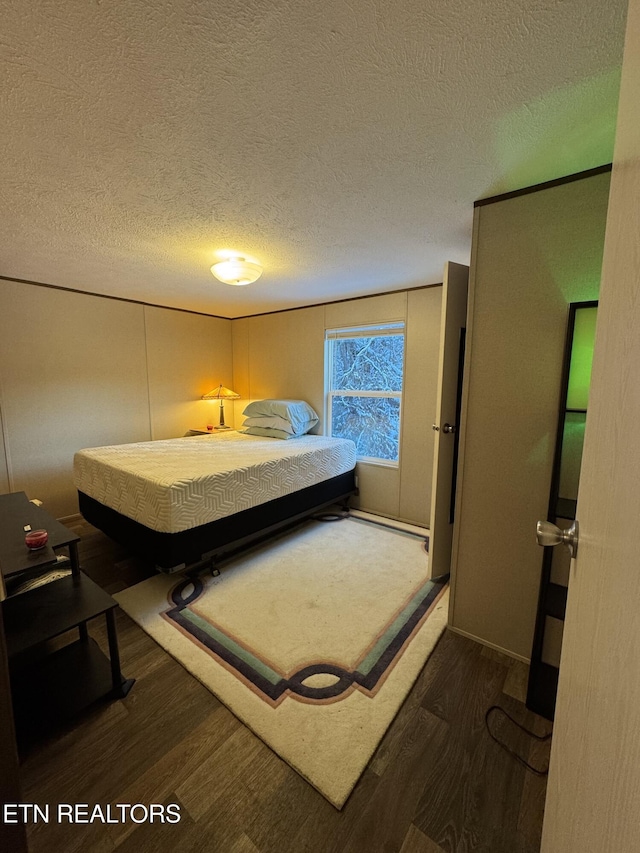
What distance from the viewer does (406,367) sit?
3.29 meters

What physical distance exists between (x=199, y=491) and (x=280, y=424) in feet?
5.44

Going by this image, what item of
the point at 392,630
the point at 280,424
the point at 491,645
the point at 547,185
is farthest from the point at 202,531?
the point at 547,185

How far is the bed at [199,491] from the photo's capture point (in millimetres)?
2115

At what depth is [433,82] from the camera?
38.8 inches

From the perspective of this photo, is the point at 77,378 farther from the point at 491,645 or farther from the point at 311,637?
the point at 491,645

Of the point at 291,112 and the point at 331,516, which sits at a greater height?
the point at 291,112

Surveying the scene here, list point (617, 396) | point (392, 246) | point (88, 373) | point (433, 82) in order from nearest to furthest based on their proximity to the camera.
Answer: point (617, 396) < point (433, 82) < point (392, 246) < point (88, 373)

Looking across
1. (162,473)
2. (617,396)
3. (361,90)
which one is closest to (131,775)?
(162,473)

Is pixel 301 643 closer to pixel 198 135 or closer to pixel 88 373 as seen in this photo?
pixel 198 135

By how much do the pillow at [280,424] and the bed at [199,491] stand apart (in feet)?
1.13

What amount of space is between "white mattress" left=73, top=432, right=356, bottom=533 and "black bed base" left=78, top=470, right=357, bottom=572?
82 millimetres

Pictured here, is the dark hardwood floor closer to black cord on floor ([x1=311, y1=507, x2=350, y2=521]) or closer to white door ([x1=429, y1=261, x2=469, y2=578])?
white door ([x1=429, y1=261, x2=469, y2=578])

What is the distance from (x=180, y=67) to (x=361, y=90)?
0.52m

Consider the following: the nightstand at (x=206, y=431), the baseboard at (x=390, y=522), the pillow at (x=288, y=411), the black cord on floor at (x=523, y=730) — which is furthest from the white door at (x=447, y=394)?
the nightstand at (x=206, y=431)
